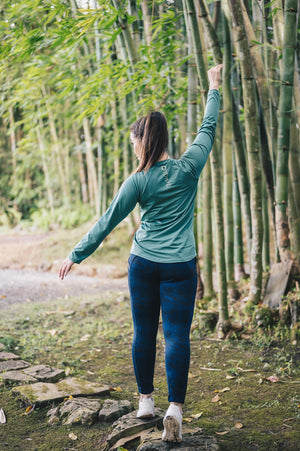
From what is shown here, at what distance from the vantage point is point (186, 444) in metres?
1.71

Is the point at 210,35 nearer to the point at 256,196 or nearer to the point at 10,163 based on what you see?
the point at 256,196

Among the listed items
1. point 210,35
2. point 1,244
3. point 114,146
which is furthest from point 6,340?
point 1,244

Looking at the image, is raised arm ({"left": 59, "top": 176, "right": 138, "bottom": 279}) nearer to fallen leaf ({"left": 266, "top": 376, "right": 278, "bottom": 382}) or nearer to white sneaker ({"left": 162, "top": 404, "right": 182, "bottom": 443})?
white sneaker ({"left": 162, "top": 404, "right": 182, "bottom": 443})

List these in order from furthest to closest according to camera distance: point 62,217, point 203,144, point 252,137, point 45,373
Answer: point 62,217 → point 252,137 → point 45,373 → point 203,144

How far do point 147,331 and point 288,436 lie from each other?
28.7 inches

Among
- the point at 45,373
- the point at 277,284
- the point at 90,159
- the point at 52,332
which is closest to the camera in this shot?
the point at 45,373

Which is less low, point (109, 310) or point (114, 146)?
point (114, 146)

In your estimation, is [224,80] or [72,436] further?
[224,80]

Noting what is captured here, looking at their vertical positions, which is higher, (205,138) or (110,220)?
(205,138)

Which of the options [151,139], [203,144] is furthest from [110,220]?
[203,144]

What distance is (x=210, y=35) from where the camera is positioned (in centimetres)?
329

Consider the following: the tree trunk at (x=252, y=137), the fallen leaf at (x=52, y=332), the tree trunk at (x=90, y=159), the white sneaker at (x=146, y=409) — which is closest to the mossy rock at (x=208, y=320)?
the tree trunk at (x=252, y=137)

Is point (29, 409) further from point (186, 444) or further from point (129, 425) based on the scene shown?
point (186, 444)

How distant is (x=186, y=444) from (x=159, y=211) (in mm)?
909
